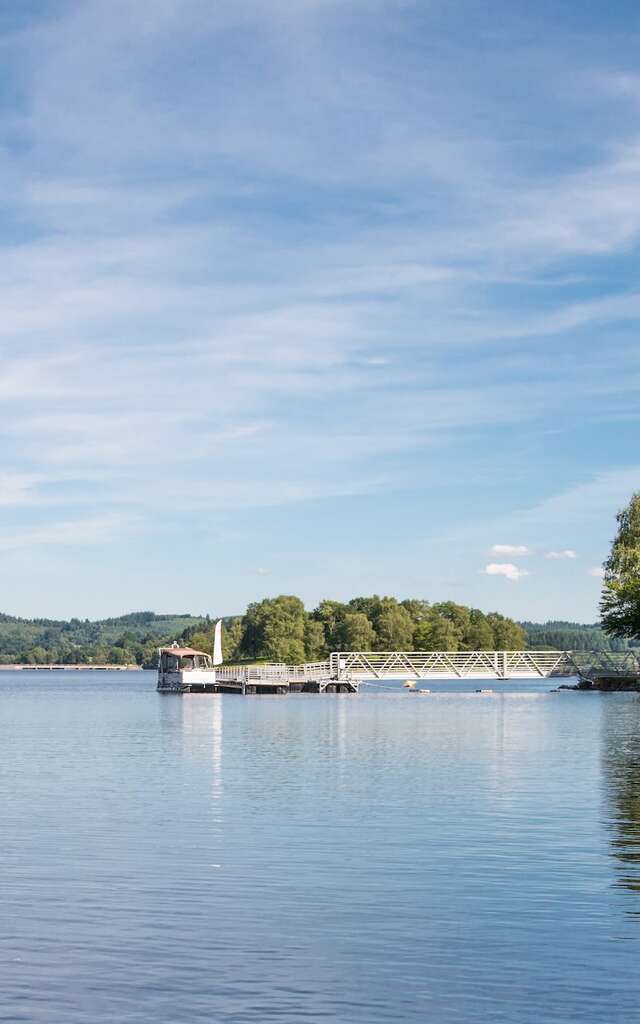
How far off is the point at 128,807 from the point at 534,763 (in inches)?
846

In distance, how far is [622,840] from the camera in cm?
3067

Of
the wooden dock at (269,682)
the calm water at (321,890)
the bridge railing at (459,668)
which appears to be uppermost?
the bridge railing at (459,668)

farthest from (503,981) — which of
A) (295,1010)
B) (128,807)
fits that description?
(128,807)

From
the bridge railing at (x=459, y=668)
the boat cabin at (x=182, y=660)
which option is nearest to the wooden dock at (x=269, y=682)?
the bridge railing at (x=459, y=668)

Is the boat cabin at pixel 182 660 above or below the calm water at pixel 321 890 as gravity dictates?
above

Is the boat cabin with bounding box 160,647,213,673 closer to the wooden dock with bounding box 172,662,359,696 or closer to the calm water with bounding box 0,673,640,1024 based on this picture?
the wooden dock with bounding box 172,662,359,696

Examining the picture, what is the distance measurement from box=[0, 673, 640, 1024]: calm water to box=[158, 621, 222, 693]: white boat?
95554 mm

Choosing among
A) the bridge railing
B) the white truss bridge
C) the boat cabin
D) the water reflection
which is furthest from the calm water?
the bridge railing

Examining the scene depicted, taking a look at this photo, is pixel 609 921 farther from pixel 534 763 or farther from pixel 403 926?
pixel 534 763

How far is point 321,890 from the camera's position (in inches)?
Answer: 982

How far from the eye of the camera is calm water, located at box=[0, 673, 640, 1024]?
1778 cm

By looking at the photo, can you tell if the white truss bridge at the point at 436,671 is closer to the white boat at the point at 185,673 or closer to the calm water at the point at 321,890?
the white boat at the point at 185,673

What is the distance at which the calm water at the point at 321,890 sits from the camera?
1778 centimetres

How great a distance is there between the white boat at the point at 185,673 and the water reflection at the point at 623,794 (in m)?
71.0
